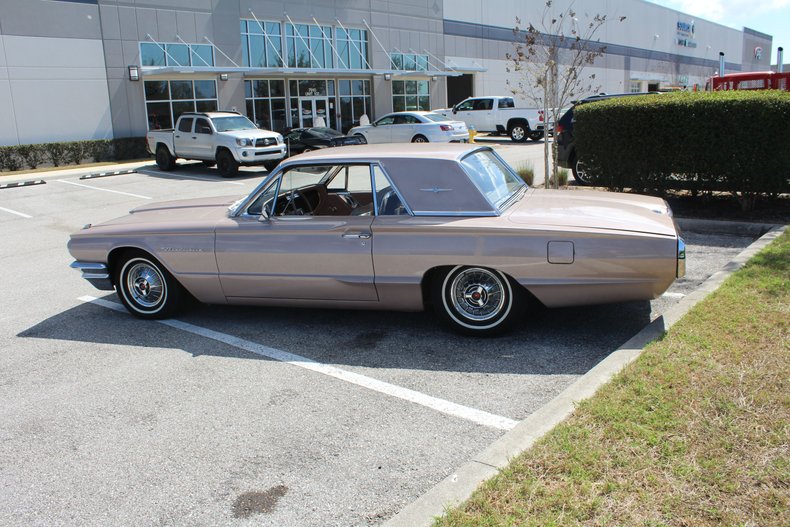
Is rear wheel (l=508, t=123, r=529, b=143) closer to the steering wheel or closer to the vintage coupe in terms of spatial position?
the vintage coupe

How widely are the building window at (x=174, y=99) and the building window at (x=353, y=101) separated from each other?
7249 mm

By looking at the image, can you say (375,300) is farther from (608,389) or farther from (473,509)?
(473,509)

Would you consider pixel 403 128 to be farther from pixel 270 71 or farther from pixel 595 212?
pixel 595 212

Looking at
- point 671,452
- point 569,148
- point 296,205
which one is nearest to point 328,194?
point 296,205

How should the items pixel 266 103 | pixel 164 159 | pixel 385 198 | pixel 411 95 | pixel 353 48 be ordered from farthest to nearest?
pixel 411 95 → pixel 353 48 → pixel 266 103 → pixel 164 159 → pixel 385 198

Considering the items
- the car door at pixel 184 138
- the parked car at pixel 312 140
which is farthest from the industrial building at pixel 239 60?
the car door at pixel 184 138

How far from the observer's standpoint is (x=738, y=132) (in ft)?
32.4

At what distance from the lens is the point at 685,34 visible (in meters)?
65.4

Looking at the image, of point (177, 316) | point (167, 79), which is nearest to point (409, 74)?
point (167, 79)

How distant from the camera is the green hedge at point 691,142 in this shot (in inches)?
382

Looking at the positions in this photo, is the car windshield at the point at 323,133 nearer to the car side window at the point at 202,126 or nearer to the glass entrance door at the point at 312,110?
the car side window at the point at 202,126

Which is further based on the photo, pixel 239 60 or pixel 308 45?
pixel 308 45

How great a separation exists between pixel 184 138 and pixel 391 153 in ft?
56.3

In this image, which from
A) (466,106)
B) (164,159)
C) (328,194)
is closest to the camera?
(328,194)
